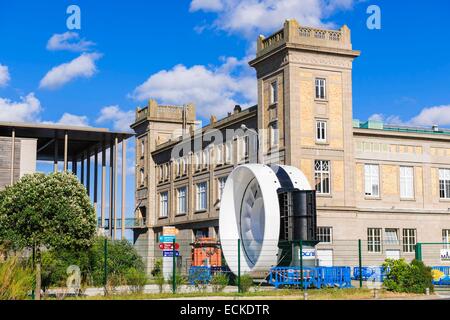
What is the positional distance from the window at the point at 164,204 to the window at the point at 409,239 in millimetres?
29659

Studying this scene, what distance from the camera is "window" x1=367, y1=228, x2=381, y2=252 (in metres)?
54.5

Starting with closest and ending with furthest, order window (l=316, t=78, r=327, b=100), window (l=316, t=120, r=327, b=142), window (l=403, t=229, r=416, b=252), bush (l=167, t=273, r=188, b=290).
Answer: bush (l=167, t=273, r=188, b=290) < window (l=316, t=120, r=327, b=142) < window (l=316, t=78, r=327, b=100) < window (l=403, t=229, r=416, b=252)

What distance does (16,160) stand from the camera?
57.3m

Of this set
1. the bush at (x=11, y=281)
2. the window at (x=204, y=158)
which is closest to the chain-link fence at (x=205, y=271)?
the bush at (x=11, y=281)

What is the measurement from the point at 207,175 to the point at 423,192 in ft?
68.1

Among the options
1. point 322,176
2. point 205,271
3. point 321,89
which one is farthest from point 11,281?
point 321,89

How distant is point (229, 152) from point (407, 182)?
15849 millimetres

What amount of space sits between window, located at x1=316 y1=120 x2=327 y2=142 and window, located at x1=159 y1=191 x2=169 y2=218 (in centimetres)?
2887

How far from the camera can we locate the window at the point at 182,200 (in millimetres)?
73188

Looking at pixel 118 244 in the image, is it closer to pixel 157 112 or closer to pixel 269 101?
pixel 269 101

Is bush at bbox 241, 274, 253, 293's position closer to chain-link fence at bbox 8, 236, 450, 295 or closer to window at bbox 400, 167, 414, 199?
chain-link fence at bbox 8, 236, 450, 295

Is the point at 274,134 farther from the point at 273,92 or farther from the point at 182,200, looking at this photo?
the point at 182,200

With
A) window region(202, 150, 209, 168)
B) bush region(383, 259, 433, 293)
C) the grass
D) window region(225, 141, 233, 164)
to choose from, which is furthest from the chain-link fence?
window region(202, 150, 209, 168)

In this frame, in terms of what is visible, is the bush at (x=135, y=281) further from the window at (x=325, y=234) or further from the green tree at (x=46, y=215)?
the window at (x=325, y=234)
